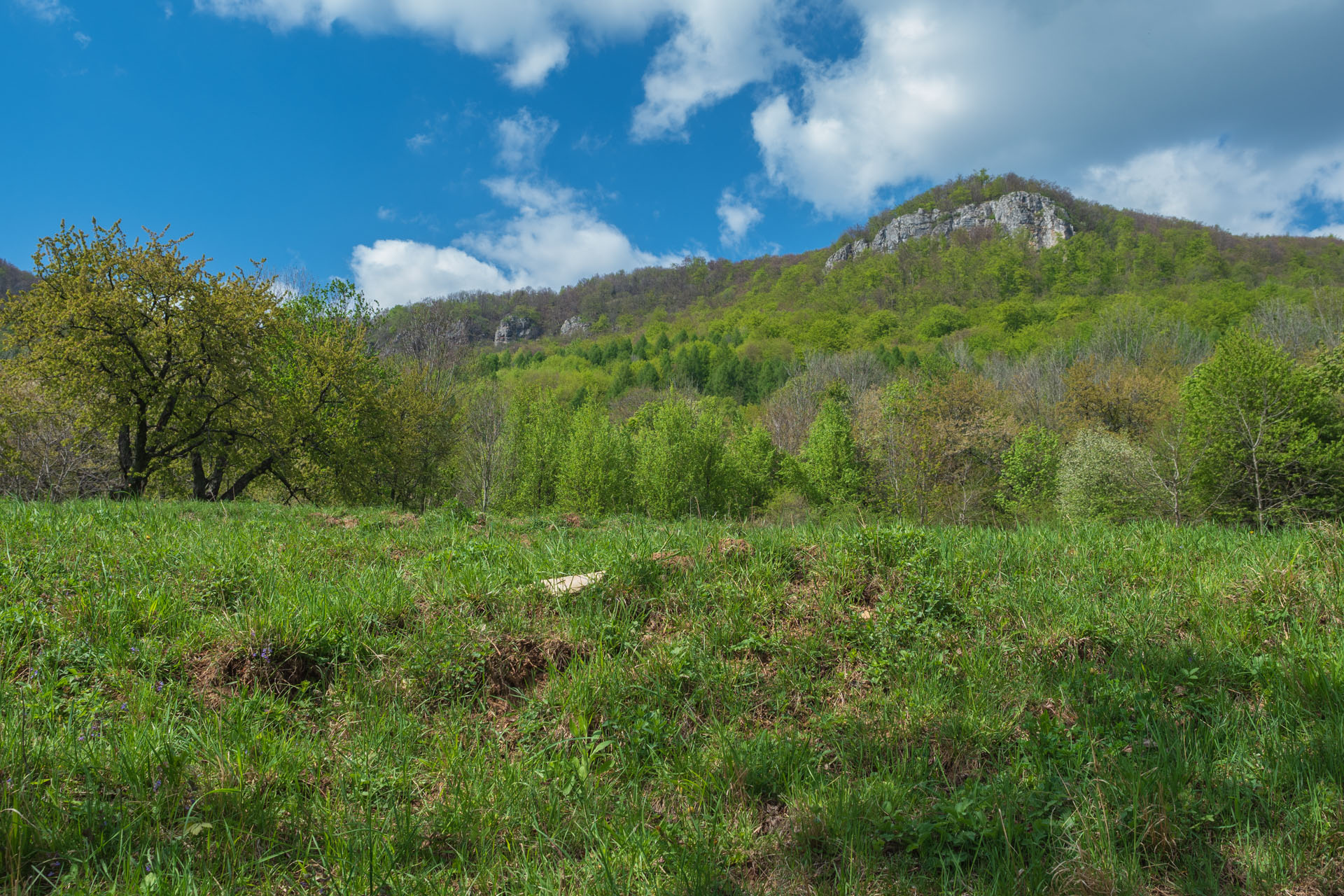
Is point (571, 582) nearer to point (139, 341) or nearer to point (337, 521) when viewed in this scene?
point (337, 521)

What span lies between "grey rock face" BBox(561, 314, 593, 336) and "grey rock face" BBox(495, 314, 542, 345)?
5516 mm

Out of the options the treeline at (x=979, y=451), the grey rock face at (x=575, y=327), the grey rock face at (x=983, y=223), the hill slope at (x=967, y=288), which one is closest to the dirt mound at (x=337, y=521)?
the treeline at (x=979, y=451)

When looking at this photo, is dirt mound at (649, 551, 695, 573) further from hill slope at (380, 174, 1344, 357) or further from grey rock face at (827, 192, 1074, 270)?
grey rock face at (827, 192, 1074, 270)

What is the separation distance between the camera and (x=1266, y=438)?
25.8m

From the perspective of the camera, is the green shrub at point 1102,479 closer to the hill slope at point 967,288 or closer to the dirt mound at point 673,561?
the dirt mound at point 673,561

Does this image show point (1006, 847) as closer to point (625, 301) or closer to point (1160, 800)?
point (1160, 800)

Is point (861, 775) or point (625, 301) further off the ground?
point (625, 301)

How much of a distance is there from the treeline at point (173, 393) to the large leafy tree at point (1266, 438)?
35508 mm

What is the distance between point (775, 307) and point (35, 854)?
120604 millimetres

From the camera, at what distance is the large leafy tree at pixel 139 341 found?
63.6 feet

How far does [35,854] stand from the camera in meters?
2.42

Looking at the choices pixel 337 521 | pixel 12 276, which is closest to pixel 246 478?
pixel 337 521

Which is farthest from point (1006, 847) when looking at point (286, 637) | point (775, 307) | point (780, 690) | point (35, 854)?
point (775, 307)

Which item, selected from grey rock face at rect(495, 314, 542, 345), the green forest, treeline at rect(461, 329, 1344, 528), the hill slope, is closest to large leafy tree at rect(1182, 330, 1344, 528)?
treeline at rect(461, 329, 1344, 528)
